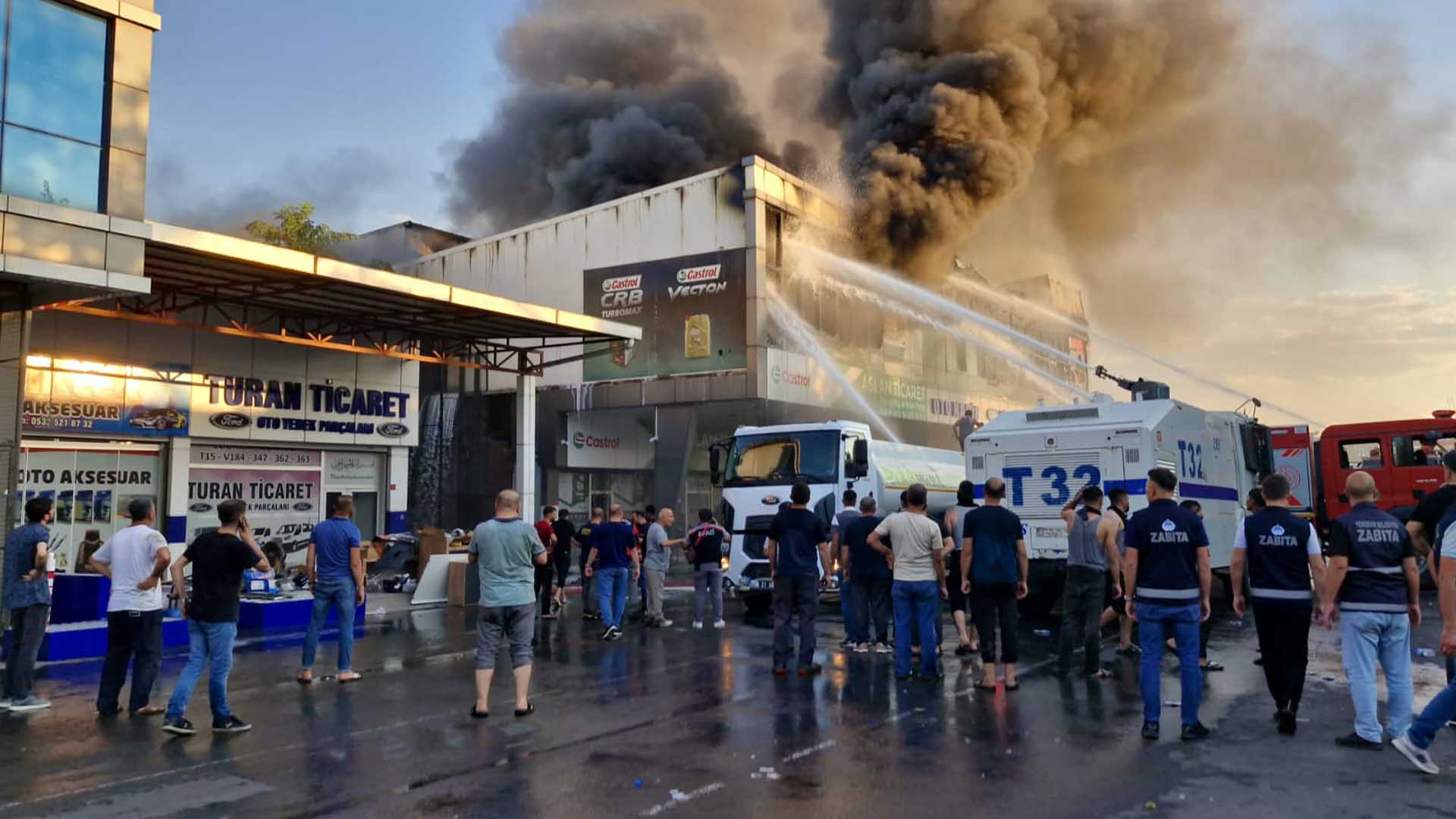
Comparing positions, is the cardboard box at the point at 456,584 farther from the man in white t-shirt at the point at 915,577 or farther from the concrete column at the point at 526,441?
the man in white t-shirt at the point at 915,577

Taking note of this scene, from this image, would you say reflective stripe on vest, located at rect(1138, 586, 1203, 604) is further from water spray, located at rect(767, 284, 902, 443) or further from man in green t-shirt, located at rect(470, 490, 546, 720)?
water spray, located at rect(767, 284, 902, 443)

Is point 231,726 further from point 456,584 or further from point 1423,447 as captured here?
point 1423,447

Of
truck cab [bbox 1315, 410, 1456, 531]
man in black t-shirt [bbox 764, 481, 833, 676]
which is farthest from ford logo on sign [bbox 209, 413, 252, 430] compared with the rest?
truck cab [bbox 1315, 410, 1456, 531]

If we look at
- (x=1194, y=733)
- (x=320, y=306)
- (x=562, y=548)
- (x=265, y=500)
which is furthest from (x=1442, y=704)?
(x=265, y=500)

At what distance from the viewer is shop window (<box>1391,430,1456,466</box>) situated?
17.2 metres

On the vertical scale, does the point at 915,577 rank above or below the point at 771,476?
below

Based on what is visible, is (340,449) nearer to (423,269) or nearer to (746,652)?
(746,652)

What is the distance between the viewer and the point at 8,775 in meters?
5.66

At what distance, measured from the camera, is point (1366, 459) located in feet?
59.1

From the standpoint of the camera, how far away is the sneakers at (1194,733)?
6.16 meters

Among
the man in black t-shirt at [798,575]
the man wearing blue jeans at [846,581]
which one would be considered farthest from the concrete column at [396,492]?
the man in black t-shirt at [798,575]

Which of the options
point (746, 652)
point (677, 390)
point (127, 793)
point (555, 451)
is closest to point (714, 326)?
point (677, 390)

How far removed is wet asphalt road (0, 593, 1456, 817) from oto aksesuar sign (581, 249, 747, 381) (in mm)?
20421

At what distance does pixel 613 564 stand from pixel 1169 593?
6780mm
